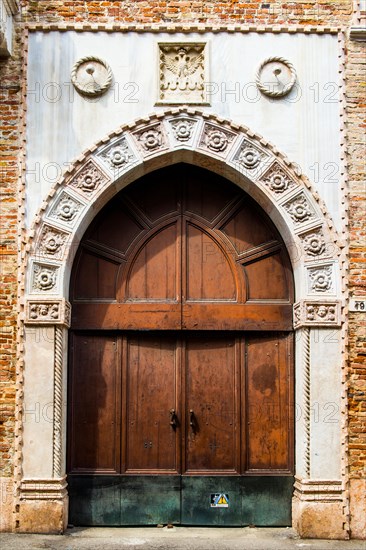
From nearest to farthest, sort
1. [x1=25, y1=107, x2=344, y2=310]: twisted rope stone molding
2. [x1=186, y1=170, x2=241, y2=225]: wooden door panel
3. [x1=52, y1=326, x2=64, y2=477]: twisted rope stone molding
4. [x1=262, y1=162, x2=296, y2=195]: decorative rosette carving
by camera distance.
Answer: [x1=52, y1=326, x2=64, y2=477]: twisted rope stone molding, [x1=25, y1=107, x2=344, y2=310]: twisted rope stone molding, [x1=262, y1=162, x2=296, y2=195]: decorative rosette carving, [x1=186, y1=170, x2=241, y2=225]: wooden door panel

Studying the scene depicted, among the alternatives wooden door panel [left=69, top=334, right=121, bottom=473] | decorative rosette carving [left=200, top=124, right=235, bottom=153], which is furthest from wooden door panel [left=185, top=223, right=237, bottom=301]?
wooden door panel [left=69, top=334, right=121, bottom=473]

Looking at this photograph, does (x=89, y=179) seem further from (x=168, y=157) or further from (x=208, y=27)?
(x=208, y=27)

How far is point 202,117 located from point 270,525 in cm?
468

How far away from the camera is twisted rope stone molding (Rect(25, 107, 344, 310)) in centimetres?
959

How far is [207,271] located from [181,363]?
1113 mm

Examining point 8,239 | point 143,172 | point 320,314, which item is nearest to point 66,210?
point 8,239

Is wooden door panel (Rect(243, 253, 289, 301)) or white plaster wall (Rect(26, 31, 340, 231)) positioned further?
wooden door panel (Rect(243, 253, 289, 301))

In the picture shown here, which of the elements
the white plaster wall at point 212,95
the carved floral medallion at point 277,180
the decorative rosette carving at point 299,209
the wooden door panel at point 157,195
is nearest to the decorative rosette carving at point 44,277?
the white plaster wall at point 212,95

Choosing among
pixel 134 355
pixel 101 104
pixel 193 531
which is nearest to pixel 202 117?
pixel 101 104

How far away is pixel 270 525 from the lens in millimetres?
9664

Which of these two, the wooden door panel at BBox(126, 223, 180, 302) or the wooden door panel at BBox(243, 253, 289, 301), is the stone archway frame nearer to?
the wooden door panel at BBox(243, 253, 289, 301)

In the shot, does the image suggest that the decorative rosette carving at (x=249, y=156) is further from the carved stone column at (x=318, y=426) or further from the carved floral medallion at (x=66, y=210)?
the carved floral medallion at (x=66, y=210)

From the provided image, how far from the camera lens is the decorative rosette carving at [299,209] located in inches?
381

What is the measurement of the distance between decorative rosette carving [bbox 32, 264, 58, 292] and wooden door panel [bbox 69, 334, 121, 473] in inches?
28.6
